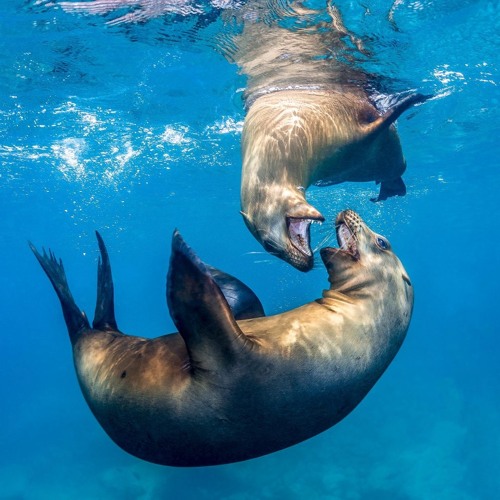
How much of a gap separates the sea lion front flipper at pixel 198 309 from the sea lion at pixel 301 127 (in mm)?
801

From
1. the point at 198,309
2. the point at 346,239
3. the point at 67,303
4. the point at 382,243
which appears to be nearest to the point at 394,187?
the point at 382,243

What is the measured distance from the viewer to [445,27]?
28.5 ft

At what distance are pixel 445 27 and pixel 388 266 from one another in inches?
285

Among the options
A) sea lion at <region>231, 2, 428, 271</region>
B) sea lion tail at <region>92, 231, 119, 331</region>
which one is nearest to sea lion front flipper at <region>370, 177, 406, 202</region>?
sea lion at <region>231, 2, 428, 271</region>

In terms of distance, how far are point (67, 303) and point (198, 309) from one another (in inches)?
100

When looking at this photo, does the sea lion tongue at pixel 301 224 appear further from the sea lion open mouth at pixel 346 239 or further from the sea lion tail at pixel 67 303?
the sea lion tail at pixel 67 303

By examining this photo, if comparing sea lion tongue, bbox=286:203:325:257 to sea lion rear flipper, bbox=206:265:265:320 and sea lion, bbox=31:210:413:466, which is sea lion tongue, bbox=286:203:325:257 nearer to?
sea lion, bbox=31:210:413:466

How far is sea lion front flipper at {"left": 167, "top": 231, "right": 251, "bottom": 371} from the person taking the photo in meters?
2.38

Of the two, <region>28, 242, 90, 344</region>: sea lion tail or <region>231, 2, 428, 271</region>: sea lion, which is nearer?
<region>231, 2, 428, 271</region>: sea lion

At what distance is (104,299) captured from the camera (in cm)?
437

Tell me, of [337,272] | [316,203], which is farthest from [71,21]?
[316,203]

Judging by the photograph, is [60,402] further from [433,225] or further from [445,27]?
[433,225]

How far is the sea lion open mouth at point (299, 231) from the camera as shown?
3.24 m

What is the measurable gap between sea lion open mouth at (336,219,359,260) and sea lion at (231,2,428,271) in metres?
0.28
